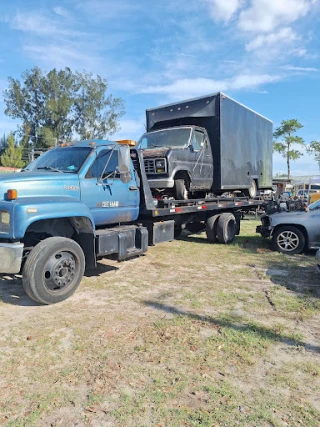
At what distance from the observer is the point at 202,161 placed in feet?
29.8

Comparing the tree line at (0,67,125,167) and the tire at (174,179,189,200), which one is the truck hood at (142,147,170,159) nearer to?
the tire at (174,179,189,200)

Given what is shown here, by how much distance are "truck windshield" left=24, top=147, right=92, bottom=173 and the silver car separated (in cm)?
503

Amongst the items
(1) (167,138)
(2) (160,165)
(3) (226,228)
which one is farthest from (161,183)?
(3) (226,228)

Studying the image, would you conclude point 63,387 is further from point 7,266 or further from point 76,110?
point 76,110

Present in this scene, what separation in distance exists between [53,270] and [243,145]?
25.3 feet

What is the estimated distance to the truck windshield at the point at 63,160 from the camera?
5.60 metres

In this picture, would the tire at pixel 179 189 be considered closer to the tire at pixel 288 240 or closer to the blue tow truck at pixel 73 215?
the blue tow truck at pixel 73 215

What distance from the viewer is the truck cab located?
26.3ft

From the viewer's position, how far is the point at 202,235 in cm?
1128

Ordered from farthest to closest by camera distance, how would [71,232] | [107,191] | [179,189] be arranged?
[179,189], [107,191], [71,232]

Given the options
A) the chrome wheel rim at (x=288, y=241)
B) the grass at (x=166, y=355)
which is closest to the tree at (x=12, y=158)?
the chrome wheel rim at (x=288, y=241)

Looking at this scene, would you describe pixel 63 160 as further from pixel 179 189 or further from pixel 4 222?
pixel 179 189

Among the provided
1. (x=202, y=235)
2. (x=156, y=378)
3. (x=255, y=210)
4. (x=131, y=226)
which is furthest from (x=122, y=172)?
(x=255, y=210)

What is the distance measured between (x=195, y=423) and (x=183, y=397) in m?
0.31
